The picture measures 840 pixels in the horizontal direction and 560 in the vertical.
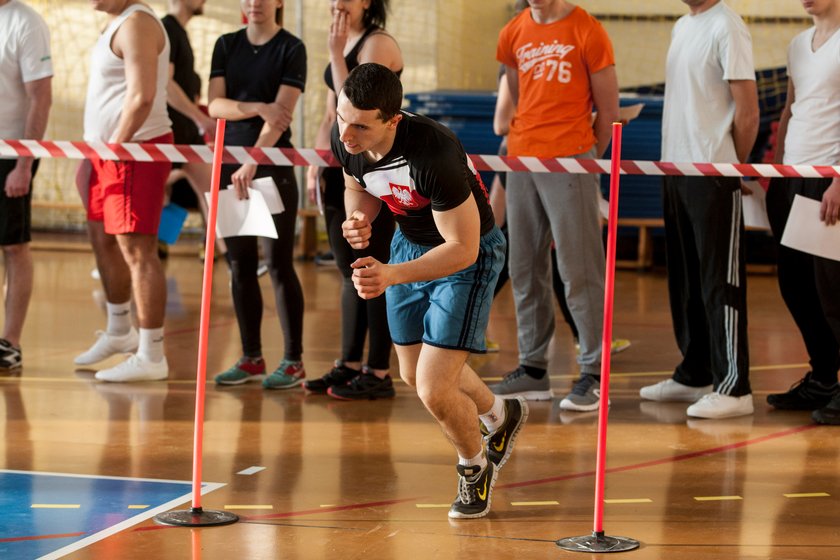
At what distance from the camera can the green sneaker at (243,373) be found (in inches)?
222

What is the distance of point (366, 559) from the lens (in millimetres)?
3309

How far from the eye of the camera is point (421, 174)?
3.40 metres

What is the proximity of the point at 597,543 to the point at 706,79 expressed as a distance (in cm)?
236

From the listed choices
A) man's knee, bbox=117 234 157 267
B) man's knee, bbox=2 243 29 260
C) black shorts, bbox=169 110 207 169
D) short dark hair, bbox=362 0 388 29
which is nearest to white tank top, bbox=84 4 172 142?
man's knee, bbox=117 234 157 267

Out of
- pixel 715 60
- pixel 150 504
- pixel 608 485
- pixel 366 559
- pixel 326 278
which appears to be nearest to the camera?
pixel 366 559

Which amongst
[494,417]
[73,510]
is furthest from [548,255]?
[73,510]

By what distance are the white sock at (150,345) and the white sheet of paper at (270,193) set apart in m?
0.87

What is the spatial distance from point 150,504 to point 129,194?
2062 mm

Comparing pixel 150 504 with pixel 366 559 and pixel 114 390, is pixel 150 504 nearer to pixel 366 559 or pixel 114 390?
pixel 366 559

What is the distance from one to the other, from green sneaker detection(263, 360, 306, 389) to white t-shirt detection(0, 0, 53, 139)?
67.6 inches

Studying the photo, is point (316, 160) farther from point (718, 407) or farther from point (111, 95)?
point (718, 407)

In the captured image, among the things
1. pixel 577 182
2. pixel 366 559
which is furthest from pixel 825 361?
pixel 366 559

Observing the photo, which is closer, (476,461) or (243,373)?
(476,461)

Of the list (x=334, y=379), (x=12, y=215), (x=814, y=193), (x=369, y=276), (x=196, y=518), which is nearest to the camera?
(x=369, y=276)
